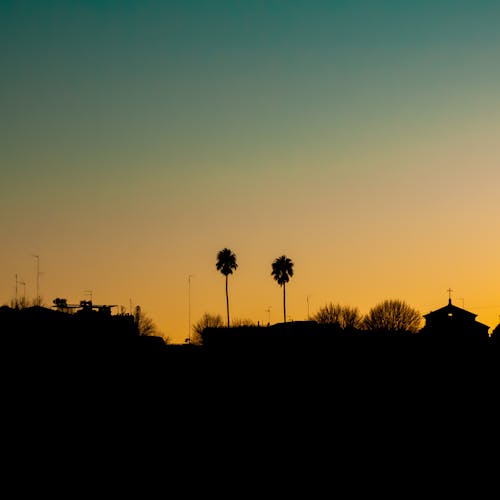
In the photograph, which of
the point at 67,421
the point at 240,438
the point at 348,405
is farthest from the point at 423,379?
the point at 67,421

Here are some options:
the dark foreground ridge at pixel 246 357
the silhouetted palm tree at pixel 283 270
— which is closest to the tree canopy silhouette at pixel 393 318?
the silhouetted palm tree at pixel 283 270

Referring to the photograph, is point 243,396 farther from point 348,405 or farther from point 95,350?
point 95,350

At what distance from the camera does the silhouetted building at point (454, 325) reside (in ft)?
382

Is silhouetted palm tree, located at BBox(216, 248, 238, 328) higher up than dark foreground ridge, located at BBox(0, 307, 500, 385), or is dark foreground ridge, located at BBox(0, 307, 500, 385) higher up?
silhouetted palm tree, located at BBox(216, 248, 238, 328)

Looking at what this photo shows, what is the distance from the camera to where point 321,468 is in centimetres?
3681

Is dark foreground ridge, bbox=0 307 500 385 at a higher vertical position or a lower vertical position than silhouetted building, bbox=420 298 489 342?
lower

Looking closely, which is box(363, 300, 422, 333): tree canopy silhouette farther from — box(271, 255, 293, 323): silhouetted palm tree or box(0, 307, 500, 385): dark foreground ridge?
box(0, 307, 500, 385): dark foreground ridge

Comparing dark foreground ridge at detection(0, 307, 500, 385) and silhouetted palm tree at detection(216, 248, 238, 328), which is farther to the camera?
silhouetted palm tree at detection(216, 248, 238, 328)

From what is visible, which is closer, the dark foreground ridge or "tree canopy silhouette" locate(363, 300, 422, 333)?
the dark foreground ridge

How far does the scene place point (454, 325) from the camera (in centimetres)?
11838

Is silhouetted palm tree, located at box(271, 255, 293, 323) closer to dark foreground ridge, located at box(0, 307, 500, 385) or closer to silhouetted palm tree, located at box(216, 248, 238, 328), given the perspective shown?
silhouetted palm tree, located at box(216, 248, 238, 328)

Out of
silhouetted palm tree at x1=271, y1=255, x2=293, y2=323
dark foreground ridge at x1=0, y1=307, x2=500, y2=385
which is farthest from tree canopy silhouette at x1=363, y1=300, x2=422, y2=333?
dark foreground ridge at x1=0, y1=307, x2=500, y2=385

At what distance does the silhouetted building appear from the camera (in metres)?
116

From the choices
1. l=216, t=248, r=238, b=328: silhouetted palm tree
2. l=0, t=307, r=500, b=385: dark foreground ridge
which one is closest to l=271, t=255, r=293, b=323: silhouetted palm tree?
l=216, t=248, r=238, b=328: silhouetted palm tree
